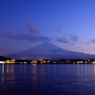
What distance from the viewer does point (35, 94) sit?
14.6m

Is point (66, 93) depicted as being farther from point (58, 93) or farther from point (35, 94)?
point (35, 94)

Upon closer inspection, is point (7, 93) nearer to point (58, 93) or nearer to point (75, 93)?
point (58, 93)

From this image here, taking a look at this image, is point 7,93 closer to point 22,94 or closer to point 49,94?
point 22,94

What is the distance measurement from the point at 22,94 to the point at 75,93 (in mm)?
4474

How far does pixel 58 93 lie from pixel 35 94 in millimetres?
2030

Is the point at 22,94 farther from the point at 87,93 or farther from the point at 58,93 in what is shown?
the point at 87,93

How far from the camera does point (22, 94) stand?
1459cm

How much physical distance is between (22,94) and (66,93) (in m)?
3.76

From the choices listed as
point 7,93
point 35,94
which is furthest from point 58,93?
point 7,93

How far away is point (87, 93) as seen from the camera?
1530cm

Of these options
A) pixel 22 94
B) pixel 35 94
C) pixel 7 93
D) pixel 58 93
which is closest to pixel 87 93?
pixel 58 93

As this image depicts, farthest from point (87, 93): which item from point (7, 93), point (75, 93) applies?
point (7, 93)

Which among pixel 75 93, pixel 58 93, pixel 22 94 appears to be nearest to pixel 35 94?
pixel 22 94

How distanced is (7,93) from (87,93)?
6.77 metres
